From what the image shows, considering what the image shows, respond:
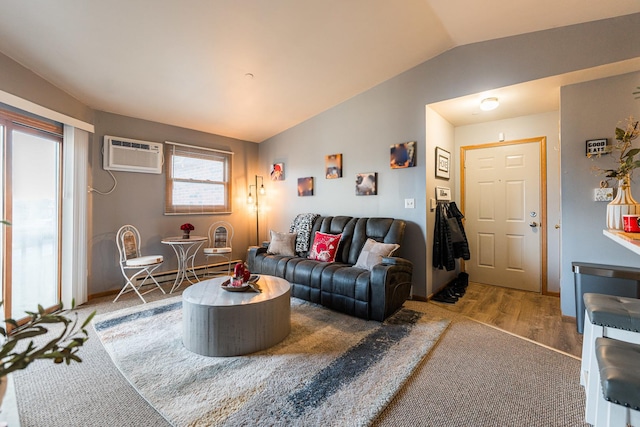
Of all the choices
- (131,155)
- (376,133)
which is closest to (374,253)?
(376,133)

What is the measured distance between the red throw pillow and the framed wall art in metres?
1.58

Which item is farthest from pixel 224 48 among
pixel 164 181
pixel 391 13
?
pixel 164 181

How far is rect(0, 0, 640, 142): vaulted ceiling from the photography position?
2336 millimetres

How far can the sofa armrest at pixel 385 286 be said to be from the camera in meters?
2.78

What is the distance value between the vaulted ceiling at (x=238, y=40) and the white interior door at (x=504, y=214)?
68.2 inches

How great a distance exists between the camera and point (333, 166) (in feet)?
14.2

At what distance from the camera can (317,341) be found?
2.44 meters

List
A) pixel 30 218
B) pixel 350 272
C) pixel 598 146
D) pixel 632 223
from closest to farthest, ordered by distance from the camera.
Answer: pixel 632 223 → pixel 598 146 → pixel 30 218 → pixel 350 272

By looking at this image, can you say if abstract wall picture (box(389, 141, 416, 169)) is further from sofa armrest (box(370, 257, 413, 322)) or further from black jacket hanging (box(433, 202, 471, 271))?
sofa armrest (box(370, 257, 413, 322))

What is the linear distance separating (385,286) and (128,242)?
10.9 feet

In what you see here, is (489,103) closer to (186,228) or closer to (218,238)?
(186,228)

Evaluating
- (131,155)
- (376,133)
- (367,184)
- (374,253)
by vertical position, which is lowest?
(374,253)

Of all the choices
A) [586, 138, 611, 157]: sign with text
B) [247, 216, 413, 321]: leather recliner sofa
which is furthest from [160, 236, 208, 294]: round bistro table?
[586, 138, 611, 157]: sign with text

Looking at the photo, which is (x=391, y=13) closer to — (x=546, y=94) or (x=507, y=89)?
(x=507, y=89)
